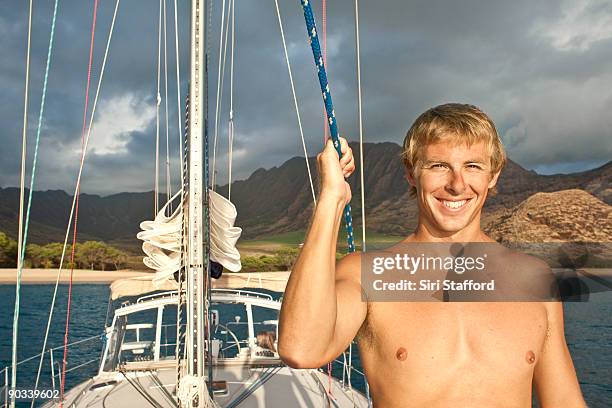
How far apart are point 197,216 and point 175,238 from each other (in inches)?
85.4

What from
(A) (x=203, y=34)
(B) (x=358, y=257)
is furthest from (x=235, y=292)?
(B) (x=358, y=257)

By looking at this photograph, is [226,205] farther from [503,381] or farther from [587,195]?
[503,381]

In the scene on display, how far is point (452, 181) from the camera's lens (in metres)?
1.59

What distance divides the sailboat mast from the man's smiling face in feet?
7.60

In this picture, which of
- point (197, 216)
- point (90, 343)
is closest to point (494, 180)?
point (197, 216)

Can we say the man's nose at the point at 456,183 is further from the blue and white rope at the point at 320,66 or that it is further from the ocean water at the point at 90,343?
the ocean water at the point at 90,343

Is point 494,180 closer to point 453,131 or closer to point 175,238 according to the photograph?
point 453,131

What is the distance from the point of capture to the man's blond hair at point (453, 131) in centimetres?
164

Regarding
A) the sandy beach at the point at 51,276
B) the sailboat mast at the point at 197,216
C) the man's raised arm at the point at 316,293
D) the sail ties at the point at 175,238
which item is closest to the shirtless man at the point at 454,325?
the man's raised arm at the point at 316,293

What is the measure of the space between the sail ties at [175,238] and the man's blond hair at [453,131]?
13.6 feet

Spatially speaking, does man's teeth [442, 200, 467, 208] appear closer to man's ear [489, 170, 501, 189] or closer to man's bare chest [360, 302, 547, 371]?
man's ear [489, 170, 501, 189]

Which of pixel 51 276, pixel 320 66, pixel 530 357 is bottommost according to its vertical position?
pixel 51 276

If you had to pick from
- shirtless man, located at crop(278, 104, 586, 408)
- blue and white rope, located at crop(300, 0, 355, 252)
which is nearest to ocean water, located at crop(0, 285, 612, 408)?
shirtless man, located at crop(278, 104, 586, 408)

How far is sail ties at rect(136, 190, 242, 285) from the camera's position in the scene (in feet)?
18.4
